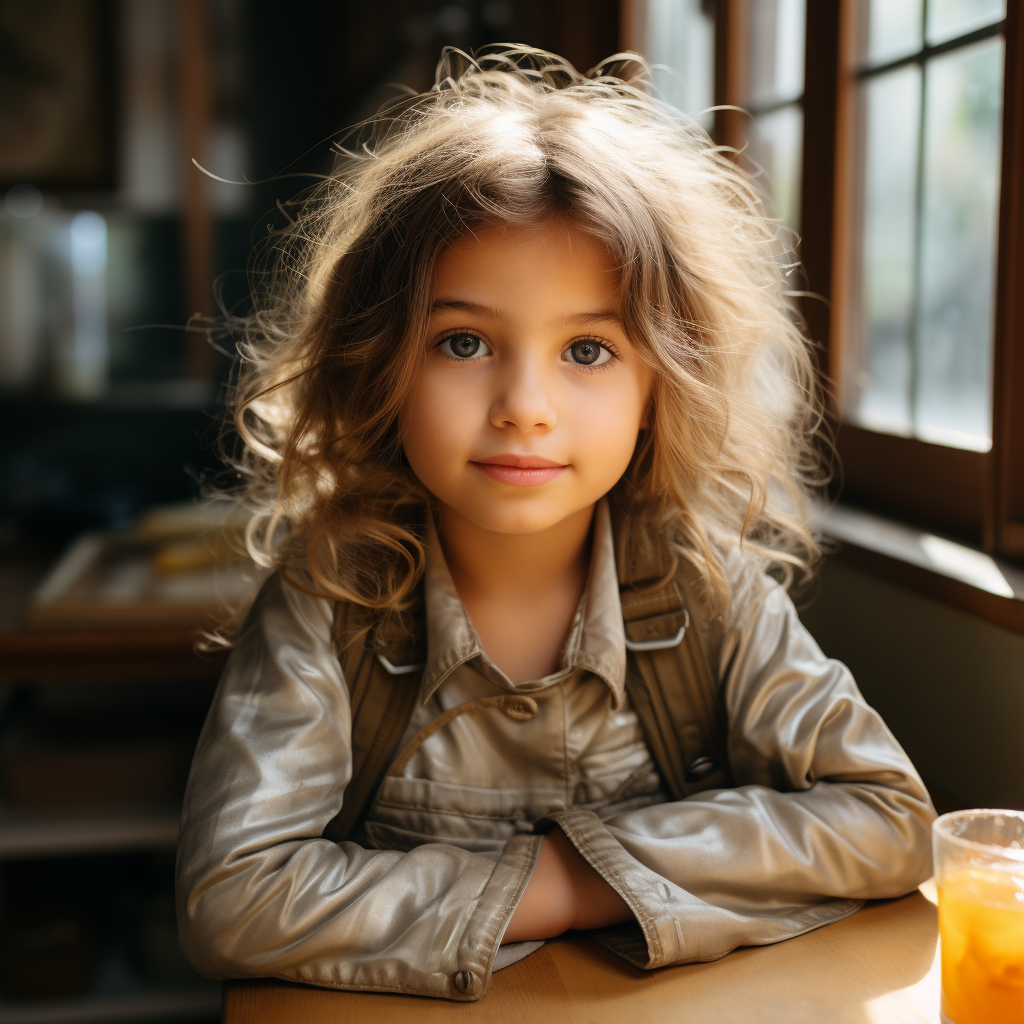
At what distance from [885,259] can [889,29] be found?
0.26 metres

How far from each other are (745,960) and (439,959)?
20cm

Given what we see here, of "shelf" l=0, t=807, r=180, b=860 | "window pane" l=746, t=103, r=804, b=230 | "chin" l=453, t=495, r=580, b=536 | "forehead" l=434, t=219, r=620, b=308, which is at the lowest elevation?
"shelf" l=0, t=807, r=180, b=860

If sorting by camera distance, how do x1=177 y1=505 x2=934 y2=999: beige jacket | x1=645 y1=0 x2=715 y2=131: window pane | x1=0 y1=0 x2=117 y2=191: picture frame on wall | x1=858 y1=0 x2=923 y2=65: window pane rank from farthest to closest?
x1=0 y1=0 x2=117 y2=191: picture frame on wall → x1=645 y1=0 x2=715 y2=131: window pane → x1=858 y1=0 x2=923 y2=65: window pane → x1=177 y1=505 x2=934 y2=999: beige jacket

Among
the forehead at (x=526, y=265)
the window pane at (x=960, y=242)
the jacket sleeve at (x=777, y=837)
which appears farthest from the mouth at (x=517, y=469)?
the window pane at (x=960, y=242)

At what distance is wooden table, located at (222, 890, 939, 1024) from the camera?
0.64m

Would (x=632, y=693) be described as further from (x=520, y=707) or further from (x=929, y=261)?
(x=929, y=261)

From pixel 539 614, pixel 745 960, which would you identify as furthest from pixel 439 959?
pixel 539 614

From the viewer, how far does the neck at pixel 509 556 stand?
90 centimetres

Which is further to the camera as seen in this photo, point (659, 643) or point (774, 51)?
point (774, 51)

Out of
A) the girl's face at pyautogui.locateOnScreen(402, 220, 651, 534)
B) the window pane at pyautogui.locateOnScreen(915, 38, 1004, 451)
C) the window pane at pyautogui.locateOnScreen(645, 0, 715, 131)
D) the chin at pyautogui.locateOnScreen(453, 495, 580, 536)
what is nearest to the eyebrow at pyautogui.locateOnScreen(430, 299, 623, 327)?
the girl's face at pyautogui.locateOnScreen(402, 220, 651, 534)

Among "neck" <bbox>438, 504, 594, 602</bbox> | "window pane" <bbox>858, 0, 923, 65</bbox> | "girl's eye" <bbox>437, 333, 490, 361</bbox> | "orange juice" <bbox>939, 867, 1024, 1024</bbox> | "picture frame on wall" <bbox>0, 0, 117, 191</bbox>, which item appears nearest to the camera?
"orange juice" <bbox>939, 867, 1024, 1024</bbox>

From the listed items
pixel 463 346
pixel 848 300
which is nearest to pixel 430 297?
pixel 463 346

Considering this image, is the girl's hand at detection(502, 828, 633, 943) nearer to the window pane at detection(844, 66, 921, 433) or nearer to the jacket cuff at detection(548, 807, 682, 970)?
the jacket cuff at detection(548, 807, 682, 970)

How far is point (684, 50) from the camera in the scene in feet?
6.15
